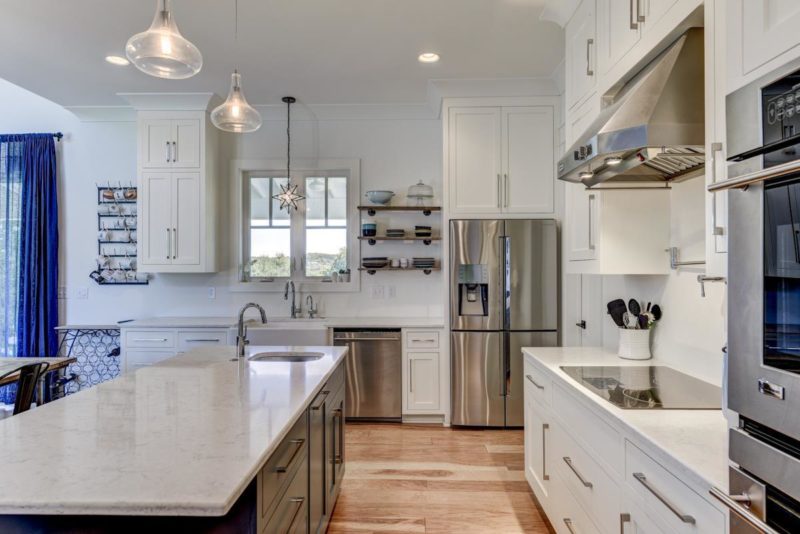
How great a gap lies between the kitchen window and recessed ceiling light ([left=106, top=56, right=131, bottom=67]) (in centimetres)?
137

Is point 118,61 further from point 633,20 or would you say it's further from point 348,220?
point 633,20

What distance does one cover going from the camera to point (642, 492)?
133 centimetres

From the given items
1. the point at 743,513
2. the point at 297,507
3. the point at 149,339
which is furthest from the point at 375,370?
the point at 743,513

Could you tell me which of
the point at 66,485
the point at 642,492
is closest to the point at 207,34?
the point at 66,485

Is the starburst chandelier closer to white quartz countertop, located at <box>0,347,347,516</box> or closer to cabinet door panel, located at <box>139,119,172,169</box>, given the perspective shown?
cabinet door panel, located at <box>139,119,172,169</box>

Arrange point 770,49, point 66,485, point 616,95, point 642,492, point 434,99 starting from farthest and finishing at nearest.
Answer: point 434,99
point 616,95
point 642,492
point 66,485
point 770,49

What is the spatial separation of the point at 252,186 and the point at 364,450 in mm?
2768

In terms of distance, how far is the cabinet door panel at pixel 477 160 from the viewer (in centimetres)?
388

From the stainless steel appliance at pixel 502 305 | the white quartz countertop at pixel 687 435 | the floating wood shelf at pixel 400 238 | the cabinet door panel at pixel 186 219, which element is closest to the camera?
the white quartz countertop at pixel 687 435

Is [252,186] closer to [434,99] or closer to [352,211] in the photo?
[352,211]

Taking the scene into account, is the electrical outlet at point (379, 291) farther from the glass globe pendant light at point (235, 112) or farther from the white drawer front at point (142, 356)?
the glass globe pendant light at point (235, 112)

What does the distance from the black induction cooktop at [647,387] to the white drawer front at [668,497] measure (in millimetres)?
208

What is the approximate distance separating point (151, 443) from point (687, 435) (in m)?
1.49

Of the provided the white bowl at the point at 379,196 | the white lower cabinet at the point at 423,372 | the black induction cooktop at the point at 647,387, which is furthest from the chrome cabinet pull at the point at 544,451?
the white bowl at the point at 379,196
